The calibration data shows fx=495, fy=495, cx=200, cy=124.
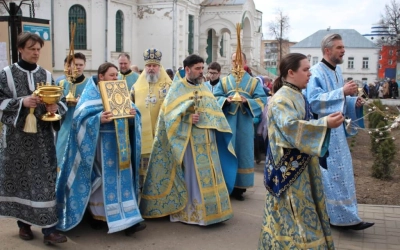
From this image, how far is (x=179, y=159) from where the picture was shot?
5328 millimetres

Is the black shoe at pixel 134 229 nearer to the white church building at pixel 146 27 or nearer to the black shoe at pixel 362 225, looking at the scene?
the black shoe at pixel 362 225

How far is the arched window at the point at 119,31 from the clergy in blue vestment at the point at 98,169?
23.2 meters

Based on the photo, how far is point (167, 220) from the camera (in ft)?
18.7

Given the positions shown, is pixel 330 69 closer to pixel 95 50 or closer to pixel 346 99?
pixel 346 99

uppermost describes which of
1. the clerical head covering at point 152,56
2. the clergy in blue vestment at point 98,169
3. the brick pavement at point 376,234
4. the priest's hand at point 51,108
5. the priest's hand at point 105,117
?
the clerical head covering at point 152,56

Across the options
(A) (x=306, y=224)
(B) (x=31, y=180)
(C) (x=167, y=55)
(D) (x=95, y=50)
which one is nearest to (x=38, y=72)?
(B) (x=31, y=180)

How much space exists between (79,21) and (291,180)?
23343 mm

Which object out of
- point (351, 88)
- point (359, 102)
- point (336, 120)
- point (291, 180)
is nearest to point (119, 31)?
point (359, 102)

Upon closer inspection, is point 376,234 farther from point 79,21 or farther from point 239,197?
point 79,21

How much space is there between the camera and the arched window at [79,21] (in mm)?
24938

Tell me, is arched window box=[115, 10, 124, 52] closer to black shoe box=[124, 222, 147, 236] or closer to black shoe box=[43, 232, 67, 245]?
black shoe box=[124, 222, 147, 236]

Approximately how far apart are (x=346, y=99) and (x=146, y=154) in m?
2.65

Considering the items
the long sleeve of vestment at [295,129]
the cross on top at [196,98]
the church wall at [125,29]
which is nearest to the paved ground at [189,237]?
the cross on top at [196,98]

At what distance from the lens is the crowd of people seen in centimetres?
360
